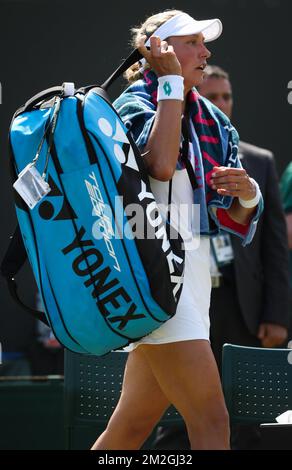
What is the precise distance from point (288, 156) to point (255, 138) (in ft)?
0.87

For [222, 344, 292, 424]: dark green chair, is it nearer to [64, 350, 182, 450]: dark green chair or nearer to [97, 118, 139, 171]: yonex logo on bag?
[64, 350, 182, 450]: dark green chair

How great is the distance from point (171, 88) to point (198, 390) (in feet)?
3.13

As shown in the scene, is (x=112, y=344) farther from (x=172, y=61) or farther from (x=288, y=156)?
(x=288, y=156)

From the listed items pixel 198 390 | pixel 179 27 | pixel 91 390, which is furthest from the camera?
pixel 91 390

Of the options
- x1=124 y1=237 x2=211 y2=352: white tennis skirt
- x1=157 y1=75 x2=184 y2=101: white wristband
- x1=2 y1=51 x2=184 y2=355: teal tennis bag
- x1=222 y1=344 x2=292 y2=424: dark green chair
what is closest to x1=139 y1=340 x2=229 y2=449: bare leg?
x1=124 y1=237 x2=211 y2=352: white tennis skirt

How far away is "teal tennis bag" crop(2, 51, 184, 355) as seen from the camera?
307 centimetres

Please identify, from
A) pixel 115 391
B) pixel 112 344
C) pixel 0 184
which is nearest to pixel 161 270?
pixel 112 344

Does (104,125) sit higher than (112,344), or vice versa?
(104,125)

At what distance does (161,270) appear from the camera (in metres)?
3.11

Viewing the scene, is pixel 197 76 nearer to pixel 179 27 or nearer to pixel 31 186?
pixel 179 27

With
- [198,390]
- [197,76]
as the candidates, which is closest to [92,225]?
[198,390]

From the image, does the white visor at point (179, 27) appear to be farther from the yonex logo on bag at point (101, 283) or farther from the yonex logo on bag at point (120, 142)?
the yonex logo on bag at point (101, 283)

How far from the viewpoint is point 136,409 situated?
354cm

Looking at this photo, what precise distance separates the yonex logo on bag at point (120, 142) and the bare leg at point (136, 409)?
73 cm
